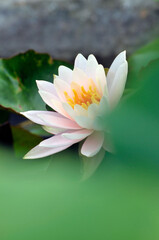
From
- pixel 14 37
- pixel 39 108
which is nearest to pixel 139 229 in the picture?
pixel 39 108

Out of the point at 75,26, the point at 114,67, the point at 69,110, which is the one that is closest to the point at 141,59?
the point at 114,67

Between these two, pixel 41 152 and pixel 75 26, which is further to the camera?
pixel 75 26

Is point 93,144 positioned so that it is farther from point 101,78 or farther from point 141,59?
point 141,59

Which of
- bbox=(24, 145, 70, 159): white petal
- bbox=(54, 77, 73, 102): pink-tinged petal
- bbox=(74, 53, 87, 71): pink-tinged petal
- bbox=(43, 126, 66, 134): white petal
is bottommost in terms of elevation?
bbox=(24, 145, 70, 159): white petal

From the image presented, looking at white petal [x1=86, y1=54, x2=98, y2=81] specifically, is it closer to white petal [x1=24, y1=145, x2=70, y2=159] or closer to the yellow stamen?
the yellow stamen

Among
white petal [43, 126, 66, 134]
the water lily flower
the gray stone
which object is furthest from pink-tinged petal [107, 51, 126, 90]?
the gray stone

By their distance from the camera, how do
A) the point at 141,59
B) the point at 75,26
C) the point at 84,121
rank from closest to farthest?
the point at 84,121
the point at 141,59
the point at 75,26
